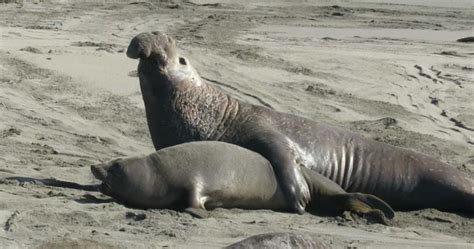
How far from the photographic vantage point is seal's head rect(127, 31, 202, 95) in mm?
8508

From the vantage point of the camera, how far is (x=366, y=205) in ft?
26.1

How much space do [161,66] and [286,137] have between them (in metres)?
1.01

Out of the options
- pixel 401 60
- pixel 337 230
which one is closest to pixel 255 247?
pixel 337 230

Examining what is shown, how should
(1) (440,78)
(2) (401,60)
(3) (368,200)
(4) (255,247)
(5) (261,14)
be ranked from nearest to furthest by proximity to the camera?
1. (4) (255,247)
2. (3) (368,200)
3. (1) (440,78)
4. (2) (401,60)
5. (5) (261,14)

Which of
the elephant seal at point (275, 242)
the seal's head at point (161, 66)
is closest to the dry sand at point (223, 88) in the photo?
the seal's head at point (161, 66)

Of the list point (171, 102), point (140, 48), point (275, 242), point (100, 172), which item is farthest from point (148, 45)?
point (275, 242)

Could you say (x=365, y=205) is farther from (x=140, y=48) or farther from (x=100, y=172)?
(x=140, y=48)

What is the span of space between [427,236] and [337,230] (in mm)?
587

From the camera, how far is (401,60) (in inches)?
593

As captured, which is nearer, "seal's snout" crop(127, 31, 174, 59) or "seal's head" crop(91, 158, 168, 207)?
"seal's head" crop(91, 158, 168, 207)

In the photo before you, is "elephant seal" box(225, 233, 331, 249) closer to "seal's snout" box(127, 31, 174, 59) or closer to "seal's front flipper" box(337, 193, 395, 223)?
"seal's front flipper" box(337, 193, 395, 223)

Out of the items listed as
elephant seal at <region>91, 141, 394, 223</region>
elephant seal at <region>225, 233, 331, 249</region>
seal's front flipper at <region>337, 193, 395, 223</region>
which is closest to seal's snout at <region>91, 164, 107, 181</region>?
elephant seal at <region>91, 141, 394, 223</region>

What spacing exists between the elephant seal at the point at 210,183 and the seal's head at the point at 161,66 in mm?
775

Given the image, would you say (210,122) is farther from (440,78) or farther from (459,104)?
(440,78)
